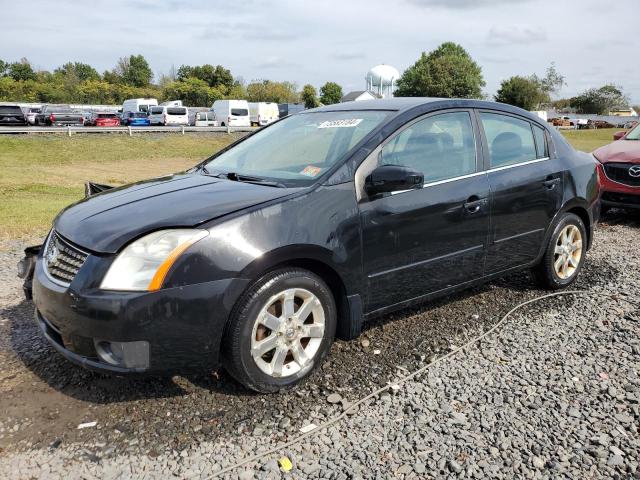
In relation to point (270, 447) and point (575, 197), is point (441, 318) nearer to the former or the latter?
point (575, 197)

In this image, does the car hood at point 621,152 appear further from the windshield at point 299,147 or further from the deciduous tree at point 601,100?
the deciduous tree at point 601,100

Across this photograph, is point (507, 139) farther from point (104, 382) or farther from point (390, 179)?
point (104, 382)

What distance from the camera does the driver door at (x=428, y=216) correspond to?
3.48 meters

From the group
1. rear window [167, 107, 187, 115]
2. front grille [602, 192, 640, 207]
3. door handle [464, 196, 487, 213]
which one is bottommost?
front grille [602, 192, 640, 207]

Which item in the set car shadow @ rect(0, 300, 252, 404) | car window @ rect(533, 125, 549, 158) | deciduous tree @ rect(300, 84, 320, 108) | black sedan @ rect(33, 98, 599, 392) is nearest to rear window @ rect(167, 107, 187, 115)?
black sedan @ rect(33, 98, 599, 392)

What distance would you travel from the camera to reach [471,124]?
4.21m

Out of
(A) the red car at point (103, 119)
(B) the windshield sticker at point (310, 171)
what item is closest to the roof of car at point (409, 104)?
(B) the windshield sticker at point (310, 171)

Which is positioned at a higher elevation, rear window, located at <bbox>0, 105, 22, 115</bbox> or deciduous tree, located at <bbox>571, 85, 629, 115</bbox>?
deciduous tree, located at <bbox>571, 85, 629, 115</bbox>

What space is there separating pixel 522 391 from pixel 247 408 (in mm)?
1605

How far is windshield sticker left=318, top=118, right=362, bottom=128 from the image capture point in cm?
388

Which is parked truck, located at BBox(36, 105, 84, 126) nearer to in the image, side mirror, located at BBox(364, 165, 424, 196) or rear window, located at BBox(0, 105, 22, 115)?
rear window, located at BBox(0, 105, 22, 115)

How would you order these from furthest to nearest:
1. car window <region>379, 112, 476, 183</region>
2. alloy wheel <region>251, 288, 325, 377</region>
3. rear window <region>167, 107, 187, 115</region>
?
rear window <region>167, 107, 187, 115</region>, car window <region>379, 112, 476, 183</region>, alloy wheel <region>251, 288, 325, 377</region>

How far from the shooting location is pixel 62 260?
3.05 m

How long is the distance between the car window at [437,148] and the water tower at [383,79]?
8589 centimetres
